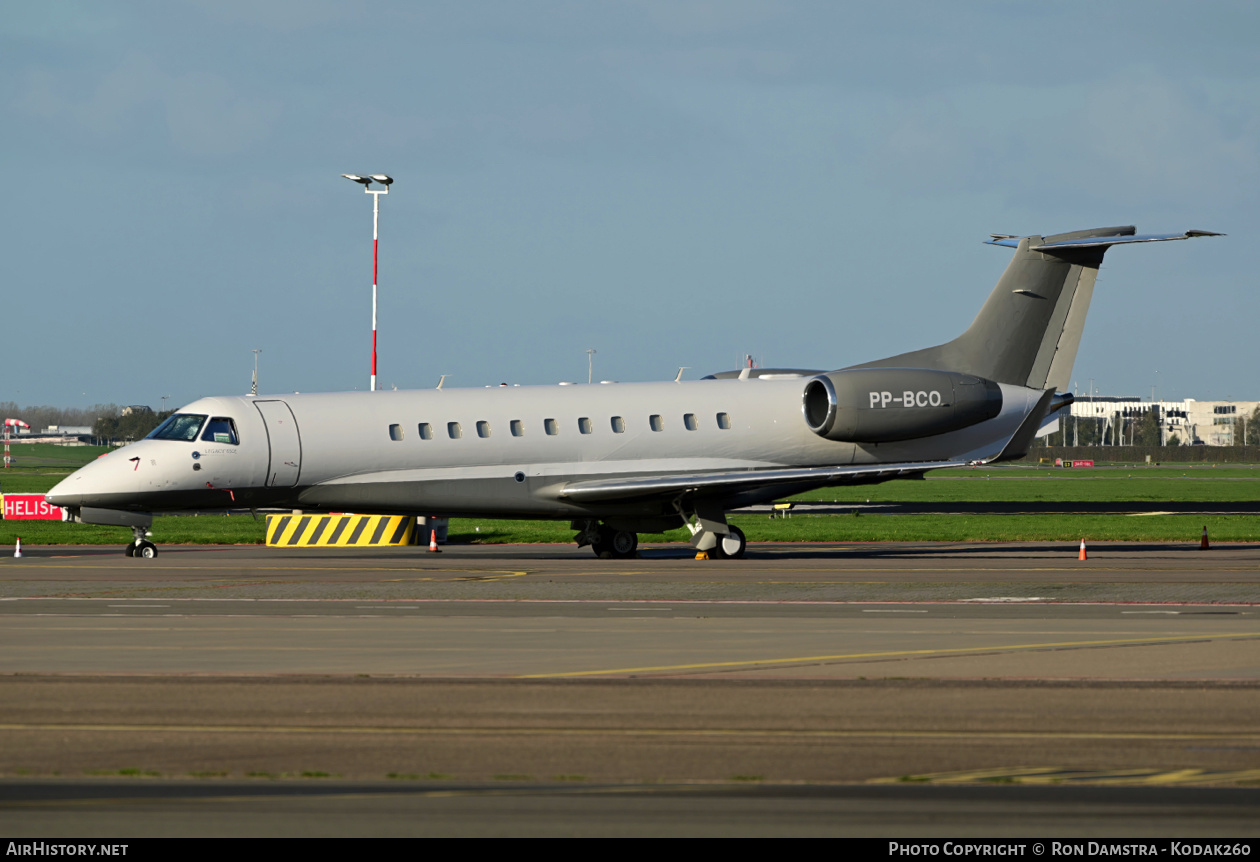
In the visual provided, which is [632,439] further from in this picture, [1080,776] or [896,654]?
[1080,776]

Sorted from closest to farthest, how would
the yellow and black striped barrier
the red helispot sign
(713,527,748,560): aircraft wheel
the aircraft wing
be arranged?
the aircraft wing, (713,527,748,560): aircraft wheel, the yellow and black striped barrier, the red helispot sign

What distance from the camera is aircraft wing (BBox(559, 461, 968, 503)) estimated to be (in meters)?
32.2

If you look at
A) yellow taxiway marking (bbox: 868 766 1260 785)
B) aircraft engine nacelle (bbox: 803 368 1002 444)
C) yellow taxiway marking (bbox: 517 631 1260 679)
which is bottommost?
yellow taxiway marking (bbox: 868 766 1260 785)

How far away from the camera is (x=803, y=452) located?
34.5 meters

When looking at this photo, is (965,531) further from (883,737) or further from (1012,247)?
(883,737)

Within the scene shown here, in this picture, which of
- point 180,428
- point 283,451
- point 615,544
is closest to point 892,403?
point 615,544

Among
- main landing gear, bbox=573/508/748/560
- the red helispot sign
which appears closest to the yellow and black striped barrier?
main landing gear, bbox=573/508/748/560

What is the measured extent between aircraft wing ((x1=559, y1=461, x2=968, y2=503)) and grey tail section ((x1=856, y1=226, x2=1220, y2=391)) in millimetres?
4046

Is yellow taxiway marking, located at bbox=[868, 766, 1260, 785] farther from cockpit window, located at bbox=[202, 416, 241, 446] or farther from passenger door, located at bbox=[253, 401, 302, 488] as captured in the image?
cockpit window, located at bbox=[202, 416, 241, 446]

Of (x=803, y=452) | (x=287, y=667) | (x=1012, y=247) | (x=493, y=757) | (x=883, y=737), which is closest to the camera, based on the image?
(x=493, y=757)

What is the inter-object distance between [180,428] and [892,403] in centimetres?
1627

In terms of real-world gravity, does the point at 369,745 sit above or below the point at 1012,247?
below

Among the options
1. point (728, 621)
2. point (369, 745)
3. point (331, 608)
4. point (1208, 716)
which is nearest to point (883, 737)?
point (1208, 716)
